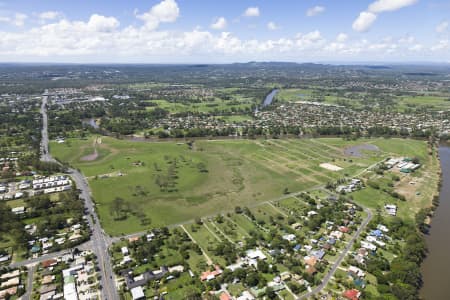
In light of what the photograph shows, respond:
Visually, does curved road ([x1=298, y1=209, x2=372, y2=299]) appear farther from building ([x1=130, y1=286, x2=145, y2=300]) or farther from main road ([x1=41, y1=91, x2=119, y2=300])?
main road ([x1=41, y1=91, x2=119, y2=300])

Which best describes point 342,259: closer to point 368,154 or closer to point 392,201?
point 392,201

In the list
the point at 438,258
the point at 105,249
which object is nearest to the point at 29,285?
the point at 105,249

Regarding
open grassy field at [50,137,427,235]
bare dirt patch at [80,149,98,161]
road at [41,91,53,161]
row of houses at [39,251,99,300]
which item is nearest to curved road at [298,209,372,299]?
open grassy field at [50,137,427,235]

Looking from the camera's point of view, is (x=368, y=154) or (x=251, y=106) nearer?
(x=368, y=154)

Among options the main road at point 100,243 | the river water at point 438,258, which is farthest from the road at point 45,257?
the river water at point 438,258

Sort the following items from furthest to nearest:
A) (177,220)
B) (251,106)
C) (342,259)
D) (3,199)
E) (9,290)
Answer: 1. (251,106)
2. (3,199)
3. (177,220)
4. (342,259)
5. (9,290)

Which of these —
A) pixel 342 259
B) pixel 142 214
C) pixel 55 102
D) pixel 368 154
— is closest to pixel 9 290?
pixel 142 214
